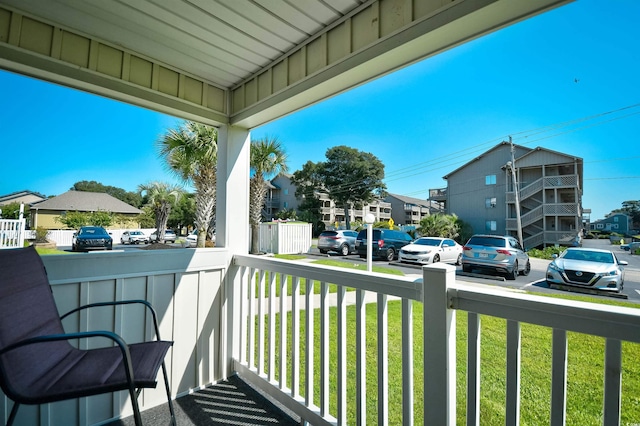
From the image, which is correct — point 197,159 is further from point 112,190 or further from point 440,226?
point 440,226

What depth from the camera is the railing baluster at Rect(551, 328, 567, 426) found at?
0.94 meters

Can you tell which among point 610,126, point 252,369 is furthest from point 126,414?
point 610,126

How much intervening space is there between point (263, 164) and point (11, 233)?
8.54 feet

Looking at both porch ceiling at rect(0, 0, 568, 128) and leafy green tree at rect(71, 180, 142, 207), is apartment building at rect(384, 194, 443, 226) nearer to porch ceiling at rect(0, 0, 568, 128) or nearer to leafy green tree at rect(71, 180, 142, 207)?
porch ceiling at rect(0, 0, 568, 128)

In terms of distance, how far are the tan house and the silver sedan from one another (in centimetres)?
290

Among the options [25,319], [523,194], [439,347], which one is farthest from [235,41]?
[439,347]

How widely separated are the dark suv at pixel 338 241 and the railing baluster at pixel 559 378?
185 cm

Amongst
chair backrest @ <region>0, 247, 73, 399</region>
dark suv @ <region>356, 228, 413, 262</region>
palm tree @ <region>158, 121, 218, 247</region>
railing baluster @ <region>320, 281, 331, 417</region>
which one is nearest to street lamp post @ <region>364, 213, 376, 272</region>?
dark suv @ <region>356, 228, 413, 262</region>

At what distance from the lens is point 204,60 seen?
7.07 feet

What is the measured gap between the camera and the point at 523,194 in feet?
5.43

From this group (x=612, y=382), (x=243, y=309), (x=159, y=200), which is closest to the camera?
(x=612, y=382)

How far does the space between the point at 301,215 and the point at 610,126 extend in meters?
2.45

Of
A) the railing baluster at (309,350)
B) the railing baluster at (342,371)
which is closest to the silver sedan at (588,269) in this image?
the railing baluster at (342,371)

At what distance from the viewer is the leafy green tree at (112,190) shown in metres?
2.30
